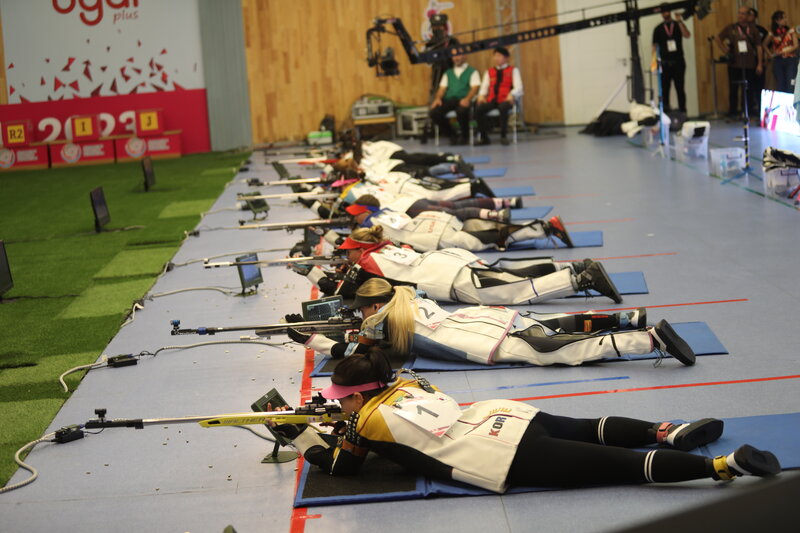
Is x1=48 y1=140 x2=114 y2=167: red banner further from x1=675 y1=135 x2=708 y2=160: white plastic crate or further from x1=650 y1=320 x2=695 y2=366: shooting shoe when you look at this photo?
x1=650 y1=320 x2=695 y2=366: shooting shoe

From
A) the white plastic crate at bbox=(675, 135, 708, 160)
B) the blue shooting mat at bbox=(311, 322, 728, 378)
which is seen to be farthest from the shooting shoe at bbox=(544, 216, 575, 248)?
the white plastic crate at bbox=(675, 135, 708, 160)

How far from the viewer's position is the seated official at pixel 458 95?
18.2 m

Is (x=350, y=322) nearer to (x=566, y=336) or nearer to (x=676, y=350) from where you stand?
(x=566, y=336)

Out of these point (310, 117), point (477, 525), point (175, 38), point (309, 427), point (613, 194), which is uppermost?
point (175, 38)

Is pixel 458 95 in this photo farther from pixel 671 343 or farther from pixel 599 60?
pixel 671 343

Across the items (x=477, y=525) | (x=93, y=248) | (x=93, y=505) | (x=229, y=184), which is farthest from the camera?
(x=229, y=184)

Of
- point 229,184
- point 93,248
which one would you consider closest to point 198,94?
point 229,184

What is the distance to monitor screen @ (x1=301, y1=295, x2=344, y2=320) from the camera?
19.7 ft

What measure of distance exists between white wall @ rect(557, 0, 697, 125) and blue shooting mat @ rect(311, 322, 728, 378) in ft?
43.1

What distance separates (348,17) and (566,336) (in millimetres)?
16623

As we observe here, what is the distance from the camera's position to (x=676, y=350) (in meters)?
5.35

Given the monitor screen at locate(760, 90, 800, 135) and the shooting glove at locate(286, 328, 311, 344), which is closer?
the shooting glove at locate(286, 328, 311, 344)

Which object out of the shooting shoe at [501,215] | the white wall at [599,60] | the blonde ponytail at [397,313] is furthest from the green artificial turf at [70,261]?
the white wall at [599,60]

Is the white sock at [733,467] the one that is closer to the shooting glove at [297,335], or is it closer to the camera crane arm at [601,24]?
the shooting glove at [297,335]
